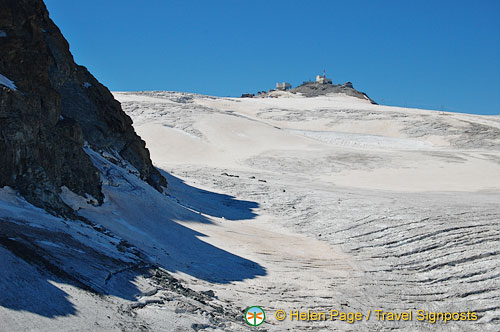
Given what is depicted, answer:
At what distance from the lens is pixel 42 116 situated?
11758mm

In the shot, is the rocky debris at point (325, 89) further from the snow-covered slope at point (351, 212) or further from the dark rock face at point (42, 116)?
the dark rock face at point (42, 116)

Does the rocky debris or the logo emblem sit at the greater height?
the rocky debris

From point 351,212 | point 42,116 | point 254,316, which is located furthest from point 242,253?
point 351,212

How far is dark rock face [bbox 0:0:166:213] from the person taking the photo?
9953mm

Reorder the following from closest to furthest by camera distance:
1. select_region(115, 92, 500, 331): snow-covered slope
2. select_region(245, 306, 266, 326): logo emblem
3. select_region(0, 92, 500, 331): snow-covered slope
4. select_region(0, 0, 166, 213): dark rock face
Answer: select_region(0, 92, 500, 331): snow-covered slope → select_region(245, 306, 266, 326): logo emblem → select_region(0, 0, 166, 213): dark rock face → select_region(115, 92, 500, 331): snow-covered slope

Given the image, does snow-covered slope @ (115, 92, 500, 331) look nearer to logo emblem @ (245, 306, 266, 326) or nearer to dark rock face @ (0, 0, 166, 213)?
logo emblem @ (245, 306, 266, 326)

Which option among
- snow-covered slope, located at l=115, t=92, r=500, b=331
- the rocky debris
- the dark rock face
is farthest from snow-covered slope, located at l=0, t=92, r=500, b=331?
the rocky debris

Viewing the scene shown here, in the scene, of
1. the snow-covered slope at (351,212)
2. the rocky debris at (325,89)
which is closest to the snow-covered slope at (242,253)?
the snow-covered slope at (351,212)

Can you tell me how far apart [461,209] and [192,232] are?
7.54 m

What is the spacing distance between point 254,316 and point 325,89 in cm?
9817

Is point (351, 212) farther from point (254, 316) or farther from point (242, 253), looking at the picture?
point (254, 316)

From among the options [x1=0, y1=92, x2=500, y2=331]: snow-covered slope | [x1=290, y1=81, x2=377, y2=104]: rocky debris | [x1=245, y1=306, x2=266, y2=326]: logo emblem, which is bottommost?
[x1=245, y1=306, x2=266, y2=326]: logo emblem

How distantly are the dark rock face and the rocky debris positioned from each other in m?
80.6

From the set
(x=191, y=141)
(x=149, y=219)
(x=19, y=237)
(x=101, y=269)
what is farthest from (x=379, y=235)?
(x=191, y=141)
